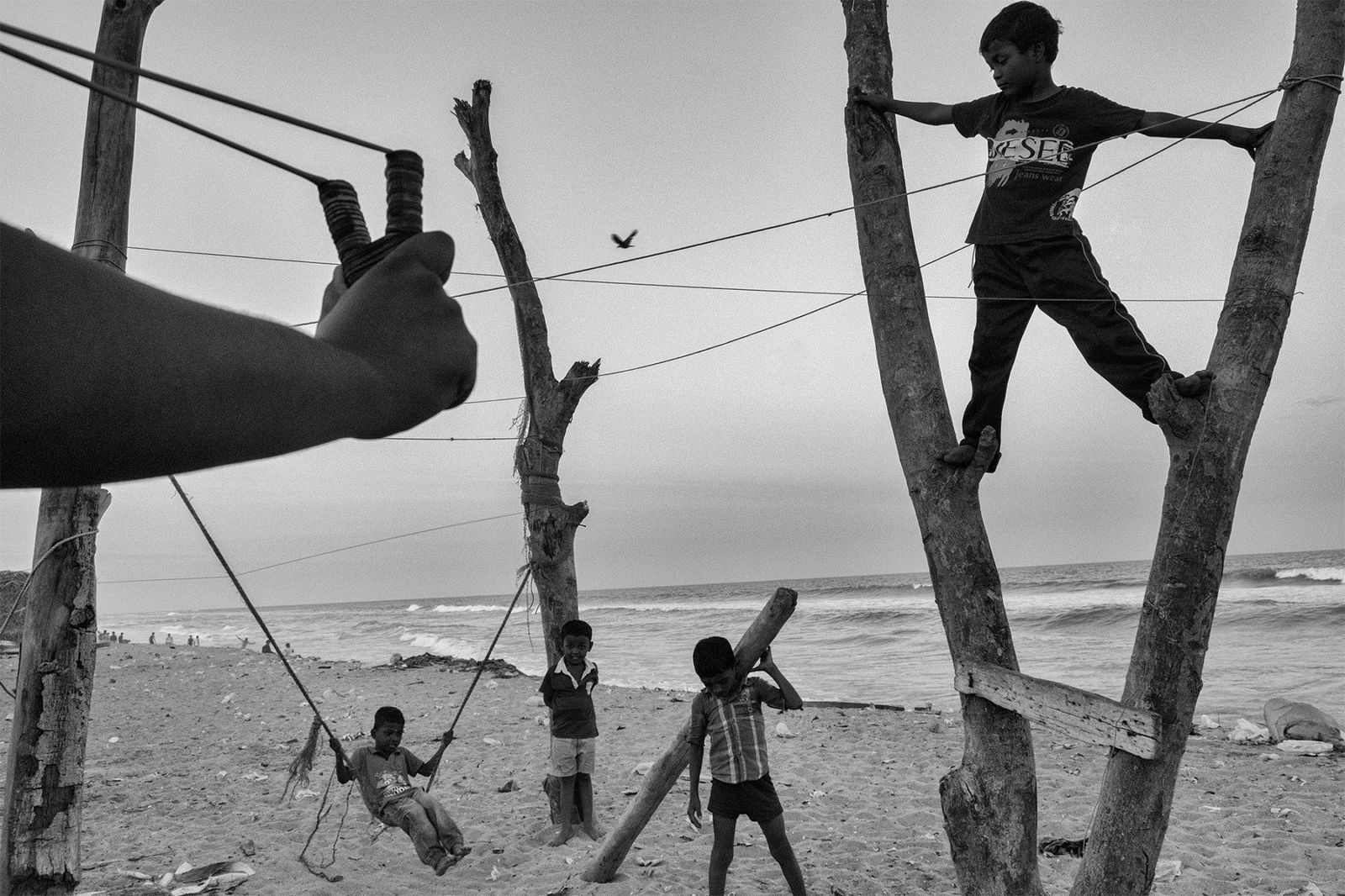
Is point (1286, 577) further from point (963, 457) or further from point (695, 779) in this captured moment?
point (963, 457)

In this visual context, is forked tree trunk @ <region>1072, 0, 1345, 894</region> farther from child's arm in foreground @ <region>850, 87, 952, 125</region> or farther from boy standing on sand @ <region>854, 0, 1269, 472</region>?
child's arm in foreground @ <region>850, 87, 952, 125</region>

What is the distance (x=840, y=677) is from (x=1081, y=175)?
12434mm

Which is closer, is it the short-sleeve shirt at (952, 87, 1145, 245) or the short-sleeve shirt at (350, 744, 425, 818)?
the short-sleeve shirt at (952, 87, 1145, 245)

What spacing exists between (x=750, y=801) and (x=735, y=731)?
337mm

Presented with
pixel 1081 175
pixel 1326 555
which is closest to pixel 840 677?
pixel 1081 175

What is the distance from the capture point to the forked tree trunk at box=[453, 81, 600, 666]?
19.3ft

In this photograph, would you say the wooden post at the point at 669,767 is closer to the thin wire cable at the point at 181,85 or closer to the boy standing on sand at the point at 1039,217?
the boy standing on sand at the point at 1039,217

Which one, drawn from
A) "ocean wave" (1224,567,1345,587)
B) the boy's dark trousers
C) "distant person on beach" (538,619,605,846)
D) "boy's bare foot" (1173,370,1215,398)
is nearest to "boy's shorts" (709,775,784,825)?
"distant person on beach" (538,619,605,846)

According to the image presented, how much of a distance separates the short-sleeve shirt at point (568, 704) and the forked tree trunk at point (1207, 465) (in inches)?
129

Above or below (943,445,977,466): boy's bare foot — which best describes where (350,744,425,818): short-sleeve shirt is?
below

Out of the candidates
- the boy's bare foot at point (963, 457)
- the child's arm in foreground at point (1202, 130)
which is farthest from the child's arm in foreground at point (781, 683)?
the child's arm in foreground at point (1202, 130)

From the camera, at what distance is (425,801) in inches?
205

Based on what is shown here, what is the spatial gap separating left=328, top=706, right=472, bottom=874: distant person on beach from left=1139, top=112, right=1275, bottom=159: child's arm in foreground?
4.49 meters

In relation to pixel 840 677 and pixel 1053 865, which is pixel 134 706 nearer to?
pixel 840 677
